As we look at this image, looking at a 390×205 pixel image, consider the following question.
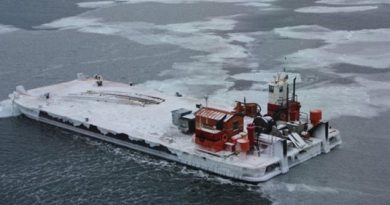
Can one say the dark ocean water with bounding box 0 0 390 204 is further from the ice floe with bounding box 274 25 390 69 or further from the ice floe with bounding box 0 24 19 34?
the ice floe with bounding box 0 24 19 34

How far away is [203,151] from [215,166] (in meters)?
1.11

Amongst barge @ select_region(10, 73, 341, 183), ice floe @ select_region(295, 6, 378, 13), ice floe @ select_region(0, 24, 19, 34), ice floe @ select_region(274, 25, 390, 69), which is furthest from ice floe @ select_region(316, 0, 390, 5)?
barge @ select_region(10, 73, 341, 183)

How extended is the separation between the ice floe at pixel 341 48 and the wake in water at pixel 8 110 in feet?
51.4

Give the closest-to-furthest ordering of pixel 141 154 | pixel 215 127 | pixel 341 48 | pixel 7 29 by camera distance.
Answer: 1. pixel 215 127
2. pixel 141 154
3. pixel 341 48
4. pixel 7 29

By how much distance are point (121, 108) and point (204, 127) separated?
6792 millimetres

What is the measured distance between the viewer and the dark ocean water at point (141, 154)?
22719mm

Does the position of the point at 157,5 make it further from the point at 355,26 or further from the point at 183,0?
the point at 355,26

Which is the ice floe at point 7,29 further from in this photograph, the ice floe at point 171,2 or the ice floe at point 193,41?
the ice floe at point 171,2

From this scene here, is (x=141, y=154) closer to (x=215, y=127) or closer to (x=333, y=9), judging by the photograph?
(x=215, y=127)

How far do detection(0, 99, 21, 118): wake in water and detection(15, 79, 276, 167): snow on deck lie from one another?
17.0 inches

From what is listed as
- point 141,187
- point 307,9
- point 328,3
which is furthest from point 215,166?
point 328,3

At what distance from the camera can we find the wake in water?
32.8m

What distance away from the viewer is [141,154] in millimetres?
27047

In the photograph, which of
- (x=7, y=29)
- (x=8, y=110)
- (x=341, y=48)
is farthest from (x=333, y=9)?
(x=8, y=110)
